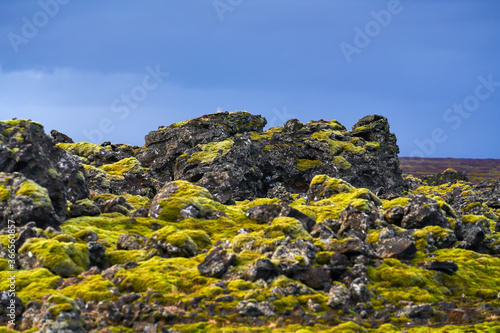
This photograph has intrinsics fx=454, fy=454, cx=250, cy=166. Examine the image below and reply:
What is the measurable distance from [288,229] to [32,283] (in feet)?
63.1

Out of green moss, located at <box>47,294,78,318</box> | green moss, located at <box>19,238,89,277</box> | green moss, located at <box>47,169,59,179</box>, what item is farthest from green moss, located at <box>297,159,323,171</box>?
green moss, located at <box>47,294,78,318</box>

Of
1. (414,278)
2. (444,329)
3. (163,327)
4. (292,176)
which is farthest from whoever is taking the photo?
(292,176)

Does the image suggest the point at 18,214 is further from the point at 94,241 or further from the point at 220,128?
the point at 220,128

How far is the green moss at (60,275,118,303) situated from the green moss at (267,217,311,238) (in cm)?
1474

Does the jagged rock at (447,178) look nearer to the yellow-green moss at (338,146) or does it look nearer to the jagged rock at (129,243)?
the yellow-green moss at (338,146)

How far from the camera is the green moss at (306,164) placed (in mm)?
82938

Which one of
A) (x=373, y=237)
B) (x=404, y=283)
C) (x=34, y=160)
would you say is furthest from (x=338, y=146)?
(x=34, y=160)

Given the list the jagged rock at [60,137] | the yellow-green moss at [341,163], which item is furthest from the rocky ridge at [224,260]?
the jagged rock at [60,137]

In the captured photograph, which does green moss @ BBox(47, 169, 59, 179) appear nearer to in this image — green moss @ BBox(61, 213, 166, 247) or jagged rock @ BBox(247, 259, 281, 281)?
green moss @ BBox(61, 213, 166, 247)

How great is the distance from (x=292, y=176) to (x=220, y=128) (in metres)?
16.3

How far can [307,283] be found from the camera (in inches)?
1144

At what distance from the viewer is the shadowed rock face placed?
78188mm

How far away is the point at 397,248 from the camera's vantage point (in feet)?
117

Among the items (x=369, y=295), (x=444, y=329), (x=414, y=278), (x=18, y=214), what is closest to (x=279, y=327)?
(x=369, y=295)
